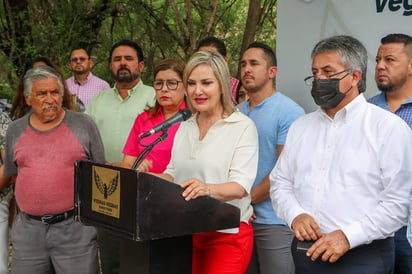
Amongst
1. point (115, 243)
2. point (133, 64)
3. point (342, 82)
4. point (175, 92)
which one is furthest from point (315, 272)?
point (133, 64)

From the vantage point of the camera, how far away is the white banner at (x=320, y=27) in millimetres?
4133

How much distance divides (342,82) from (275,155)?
122cm

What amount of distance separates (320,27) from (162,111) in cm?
163

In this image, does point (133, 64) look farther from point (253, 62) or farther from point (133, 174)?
point (133, 174)

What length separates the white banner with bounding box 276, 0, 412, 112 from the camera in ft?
13.6

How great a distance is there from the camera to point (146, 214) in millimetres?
2416

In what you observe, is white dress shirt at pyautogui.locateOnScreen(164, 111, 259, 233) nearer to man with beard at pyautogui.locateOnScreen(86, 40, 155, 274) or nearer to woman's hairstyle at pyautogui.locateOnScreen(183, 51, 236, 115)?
woman's hairstyle at pyautogui.locateOnScreen(183, 51, 236, 115)

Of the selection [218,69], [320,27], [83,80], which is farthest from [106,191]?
[83,80]

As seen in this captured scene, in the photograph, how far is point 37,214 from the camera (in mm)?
3604

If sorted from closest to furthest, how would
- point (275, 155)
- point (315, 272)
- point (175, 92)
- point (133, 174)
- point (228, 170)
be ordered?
1. point (133, 174)
2. point (315, 272)
3. point (228, 170)
4. point (175, 92)
5. point (275, 155)

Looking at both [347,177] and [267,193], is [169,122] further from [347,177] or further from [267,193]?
[267,193]

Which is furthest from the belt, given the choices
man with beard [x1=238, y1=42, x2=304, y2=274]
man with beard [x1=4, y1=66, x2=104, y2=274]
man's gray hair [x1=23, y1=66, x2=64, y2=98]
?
man with beard [x1=238, y1=42, x2=304, y2=274]

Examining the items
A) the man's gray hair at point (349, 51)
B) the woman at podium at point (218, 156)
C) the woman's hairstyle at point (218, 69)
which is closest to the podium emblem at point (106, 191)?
the woman at podium at point (218, 156)

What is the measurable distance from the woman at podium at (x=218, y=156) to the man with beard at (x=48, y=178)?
2.80 feet
